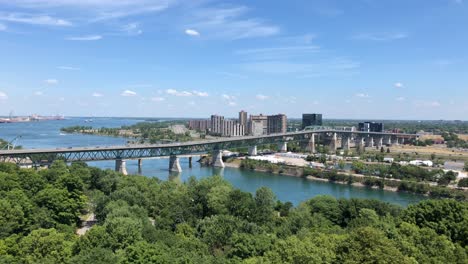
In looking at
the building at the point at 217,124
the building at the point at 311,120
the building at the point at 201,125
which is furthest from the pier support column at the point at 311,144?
the building at the point at 201,125

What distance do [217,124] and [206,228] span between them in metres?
51.6

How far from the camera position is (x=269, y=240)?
257 inches

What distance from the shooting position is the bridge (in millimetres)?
20594

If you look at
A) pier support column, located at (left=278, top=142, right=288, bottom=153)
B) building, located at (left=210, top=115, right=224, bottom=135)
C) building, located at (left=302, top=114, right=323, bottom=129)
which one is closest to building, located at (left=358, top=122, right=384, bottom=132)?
building, located at (left=302, top=114, right=323, bottom=129)

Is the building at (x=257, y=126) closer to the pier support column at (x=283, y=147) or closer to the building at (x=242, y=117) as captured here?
the building at (x=242, y=117)

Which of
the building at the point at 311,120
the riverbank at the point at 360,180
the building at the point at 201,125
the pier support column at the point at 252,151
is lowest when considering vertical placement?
the riverbank at the point at 360,180

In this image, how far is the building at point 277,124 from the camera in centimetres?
5522

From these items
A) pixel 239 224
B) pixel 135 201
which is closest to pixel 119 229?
pixel 239 224

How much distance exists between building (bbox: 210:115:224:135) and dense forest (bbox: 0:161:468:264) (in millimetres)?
45586

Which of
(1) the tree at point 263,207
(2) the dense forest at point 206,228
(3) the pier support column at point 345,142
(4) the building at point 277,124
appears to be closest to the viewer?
(2) the dense forest at point 206,228

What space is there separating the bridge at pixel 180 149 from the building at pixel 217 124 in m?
17.0

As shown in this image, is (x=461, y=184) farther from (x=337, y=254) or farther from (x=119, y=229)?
(x=119, y=229)

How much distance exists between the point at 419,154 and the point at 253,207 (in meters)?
30.6

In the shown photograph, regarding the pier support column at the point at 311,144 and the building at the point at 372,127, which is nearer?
the pier support column at the point at 311,144
